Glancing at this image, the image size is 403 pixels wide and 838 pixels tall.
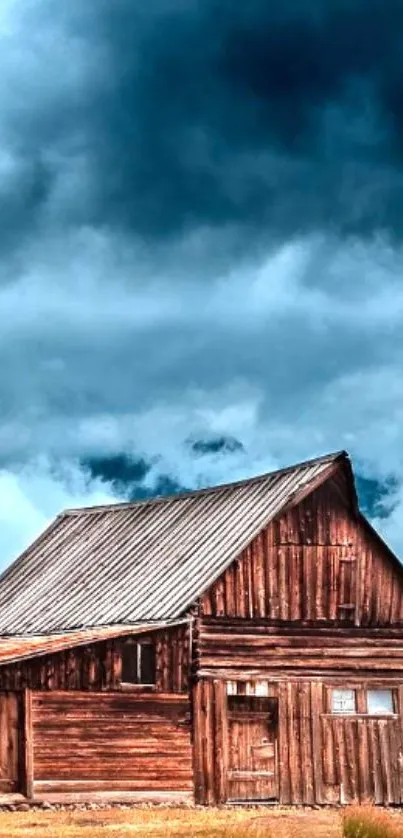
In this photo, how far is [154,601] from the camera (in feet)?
144

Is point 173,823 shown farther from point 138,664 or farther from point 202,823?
point 138,664

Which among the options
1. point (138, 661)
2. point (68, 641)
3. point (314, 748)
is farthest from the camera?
point (314, 748)

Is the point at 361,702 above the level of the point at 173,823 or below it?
above

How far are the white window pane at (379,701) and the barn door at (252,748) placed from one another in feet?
9.99

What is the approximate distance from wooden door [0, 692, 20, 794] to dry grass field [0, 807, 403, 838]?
53.0 inches

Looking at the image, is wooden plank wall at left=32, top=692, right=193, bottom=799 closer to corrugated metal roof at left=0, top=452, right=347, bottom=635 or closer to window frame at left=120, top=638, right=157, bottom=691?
window frame at left=120, top=638, right=157, bottom=691

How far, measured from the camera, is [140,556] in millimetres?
48000

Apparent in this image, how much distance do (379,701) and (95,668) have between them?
8.79m

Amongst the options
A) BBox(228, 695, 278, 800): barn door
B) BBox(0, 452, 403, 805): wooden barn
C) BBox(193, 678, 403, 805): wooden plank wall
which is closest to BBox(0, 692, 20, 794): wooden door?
BBox(0, 452, 403, 805): wooden barn

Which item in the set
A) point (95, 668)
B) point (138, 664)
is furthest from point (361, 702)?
point (95, 668)

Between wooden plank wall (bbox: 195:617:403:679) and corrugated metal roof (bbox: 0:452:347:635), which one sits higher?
corrugated metal roof (bbox: 0:452:347:635)

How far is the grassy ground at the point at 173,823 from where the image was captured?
3155 cm

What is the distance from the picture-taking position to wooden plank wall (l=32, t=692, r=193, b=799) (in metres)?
39.4

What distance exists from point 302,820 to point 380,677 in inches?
305
